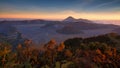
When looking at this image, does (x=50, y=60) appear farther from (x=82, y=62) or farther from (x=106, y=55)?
(x=82, y=62)

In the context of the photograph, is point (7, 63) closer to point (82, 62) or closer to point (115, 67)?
point (82, 62)

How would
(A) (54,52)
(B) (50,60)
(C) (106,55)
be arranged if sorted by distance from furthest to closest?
(A) (54,52)
(B) (50,60)
(C) (106,55)

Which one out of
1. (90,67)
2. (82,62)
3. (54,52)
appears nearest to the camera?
(90,67)

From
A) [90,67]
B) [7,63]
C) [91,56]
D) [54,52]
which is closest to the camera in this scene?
[7,63]

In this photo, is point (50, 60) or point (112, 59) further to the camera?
point (50, 60)

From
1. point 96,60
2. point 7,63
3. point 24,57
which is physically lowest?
point 24,57

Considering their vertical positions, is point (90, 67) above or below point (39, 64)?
above

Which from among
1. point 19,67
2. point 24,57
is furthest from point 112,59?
point 24,57

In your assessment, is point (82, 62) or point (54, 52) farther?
point (54, 52)

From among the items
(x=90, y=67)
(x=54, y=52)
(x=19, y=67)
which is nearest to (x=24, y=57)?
(x=54, y=52)
